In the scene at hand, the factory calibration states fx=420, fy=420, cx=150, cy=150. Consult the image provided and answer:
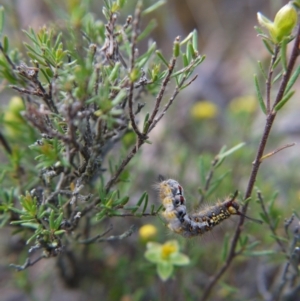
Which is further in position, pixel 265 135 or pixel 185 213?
pixel 185 213

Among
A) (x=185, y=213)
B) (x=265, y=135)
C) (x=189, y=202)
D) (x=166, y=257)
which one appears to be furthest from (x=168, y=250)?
(x=265, y=135)

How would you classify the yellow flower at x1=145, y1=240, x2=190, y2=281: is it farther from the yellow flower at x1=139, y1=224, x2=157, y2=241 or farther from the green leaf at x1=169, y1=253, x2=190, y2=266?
the yellow flower at x1=139, y1=224, x2=157, y2=241

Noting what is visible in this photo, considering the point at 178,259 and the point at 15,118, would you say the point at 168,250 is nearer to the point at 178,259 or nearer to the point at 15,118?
the point at 178,259

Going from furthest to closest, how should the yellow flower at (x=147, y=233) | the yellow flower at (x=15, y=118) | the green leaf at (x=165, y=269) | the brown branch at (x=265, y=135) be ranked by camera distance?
the yellow flower at (x=147, y=233), the yellow flower at (x=15, y=118), the green leaf at (x=165, y=269), the brown branch at (x=265, y=135)

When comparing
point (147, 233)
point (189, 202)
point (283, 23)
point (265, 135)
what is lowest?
point (147, 233)

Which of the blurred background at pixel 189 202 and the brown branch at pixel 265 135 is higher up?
the brown branch at pixel 265 135

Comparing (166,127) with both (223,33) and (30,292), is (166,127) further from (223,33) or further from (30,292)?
(223,33)

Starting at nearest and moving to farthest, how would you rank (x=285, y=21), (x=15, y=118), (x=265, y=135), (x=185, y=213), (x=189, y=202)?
(x=285, y=21)
(x=265, y=135)
(x=185, y=213)
(x=189, y=202)
(x=15, y=118)

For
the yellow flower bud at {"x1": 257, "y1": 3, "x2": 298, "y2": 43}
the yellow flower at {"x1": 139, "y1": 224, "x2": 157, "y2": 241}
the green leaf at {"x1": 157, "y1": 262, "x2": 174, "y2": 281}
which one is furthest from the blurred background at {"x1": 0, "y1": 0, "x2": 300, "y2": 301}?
the yellow flower bud at {"x1": 257, "y1": 3, "x2": 298, "y2": 43}

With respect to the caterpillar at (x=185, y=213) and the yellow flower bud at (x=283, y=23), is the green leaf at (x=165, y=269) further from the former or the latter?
the yellow flower bud at (x=283, y=23)

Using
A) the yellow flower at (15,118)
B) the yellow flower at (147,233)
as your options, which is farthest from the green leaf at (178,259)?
the yellow flower at (15,118)
